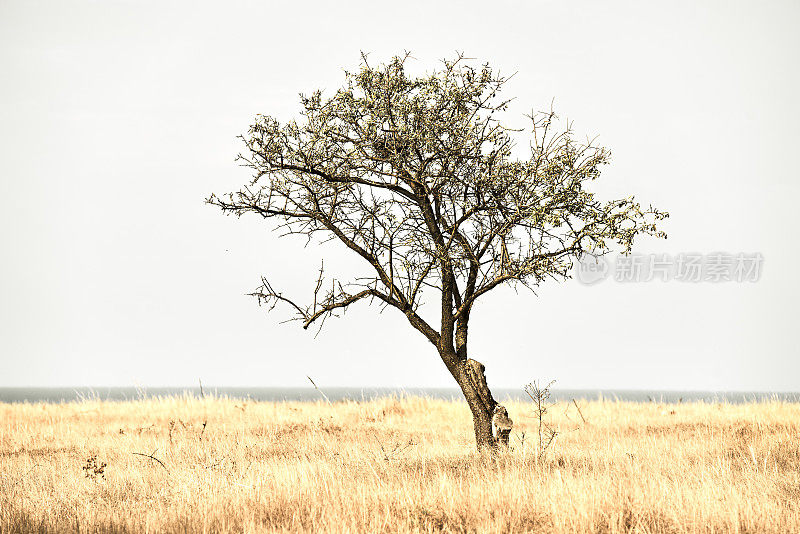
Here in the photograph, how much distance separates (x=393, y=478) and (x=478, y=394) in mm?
3772

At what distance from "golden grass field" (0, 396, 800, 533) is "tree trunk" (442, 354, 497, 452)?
24.9 inches

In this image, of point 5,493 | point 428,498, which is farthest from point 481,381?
point 5,493

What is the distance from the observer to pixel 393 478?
11273 millimetres

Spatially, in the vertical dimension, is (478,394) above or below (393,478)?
above

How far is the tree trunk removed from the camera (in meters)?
14.5

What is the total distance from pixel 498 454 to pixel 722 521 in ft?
16.6

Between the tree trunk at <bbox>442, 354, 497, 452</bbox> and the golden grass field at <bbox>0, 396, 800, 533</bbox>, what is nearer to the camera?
the golden grass field at <bbox>0, 396, 800, 533</bbox>

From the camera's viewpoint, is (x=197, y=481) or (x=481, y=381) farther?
(x=481, y=381)

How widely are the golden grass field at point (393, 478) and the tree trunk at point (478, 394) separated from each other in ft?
2.07

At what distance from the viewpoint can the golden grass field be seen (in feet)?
29.4

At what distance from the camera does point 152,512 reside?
373 inches

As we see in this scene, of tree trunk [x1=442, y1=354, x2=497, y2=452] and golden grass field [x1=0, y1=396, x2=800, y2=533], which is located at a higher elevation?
tree trunk [x1=442, y1=354, x2=497, y2=452]

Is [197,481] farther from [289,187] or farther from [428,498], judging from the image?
[289,187]

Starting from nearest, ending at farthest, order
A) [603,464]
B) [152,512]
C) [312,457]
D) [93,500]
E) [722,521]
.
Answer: [722,521] → [152,512] → [93,500] → [603,464] → [312,457]
